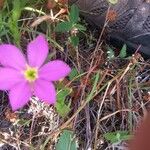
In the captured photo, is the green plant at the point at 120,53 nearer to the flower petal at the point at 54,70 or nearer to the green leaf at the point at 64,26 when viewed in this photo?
the green leaf at the point at 64,26

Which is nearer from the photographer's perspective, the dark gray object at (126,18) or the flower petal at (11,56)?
the flower petal at (11,56)

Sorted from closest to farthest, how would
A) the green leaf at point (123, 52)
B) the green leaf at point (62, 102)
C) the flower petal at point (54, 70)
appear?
1. the flower petal at point (54, 70)
2. the green leaf at point (62, 102)
3. the green leaf at point (123, 52)

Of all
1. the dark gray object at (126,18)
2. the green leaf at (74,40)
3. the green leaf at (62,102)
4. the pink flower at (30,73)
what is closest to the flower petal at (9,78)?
the pink flower at (30,73)

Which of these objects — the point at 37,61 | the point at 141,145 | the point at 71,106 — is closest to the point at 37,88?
the point at 37,61

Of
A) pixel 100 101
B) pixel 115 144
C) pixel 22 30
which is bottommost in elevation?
pixel 115 144

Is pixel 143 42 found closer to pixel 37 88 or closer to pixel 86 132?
pixel 86 132

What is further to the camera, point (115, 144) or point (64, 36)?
point (64, 36)
